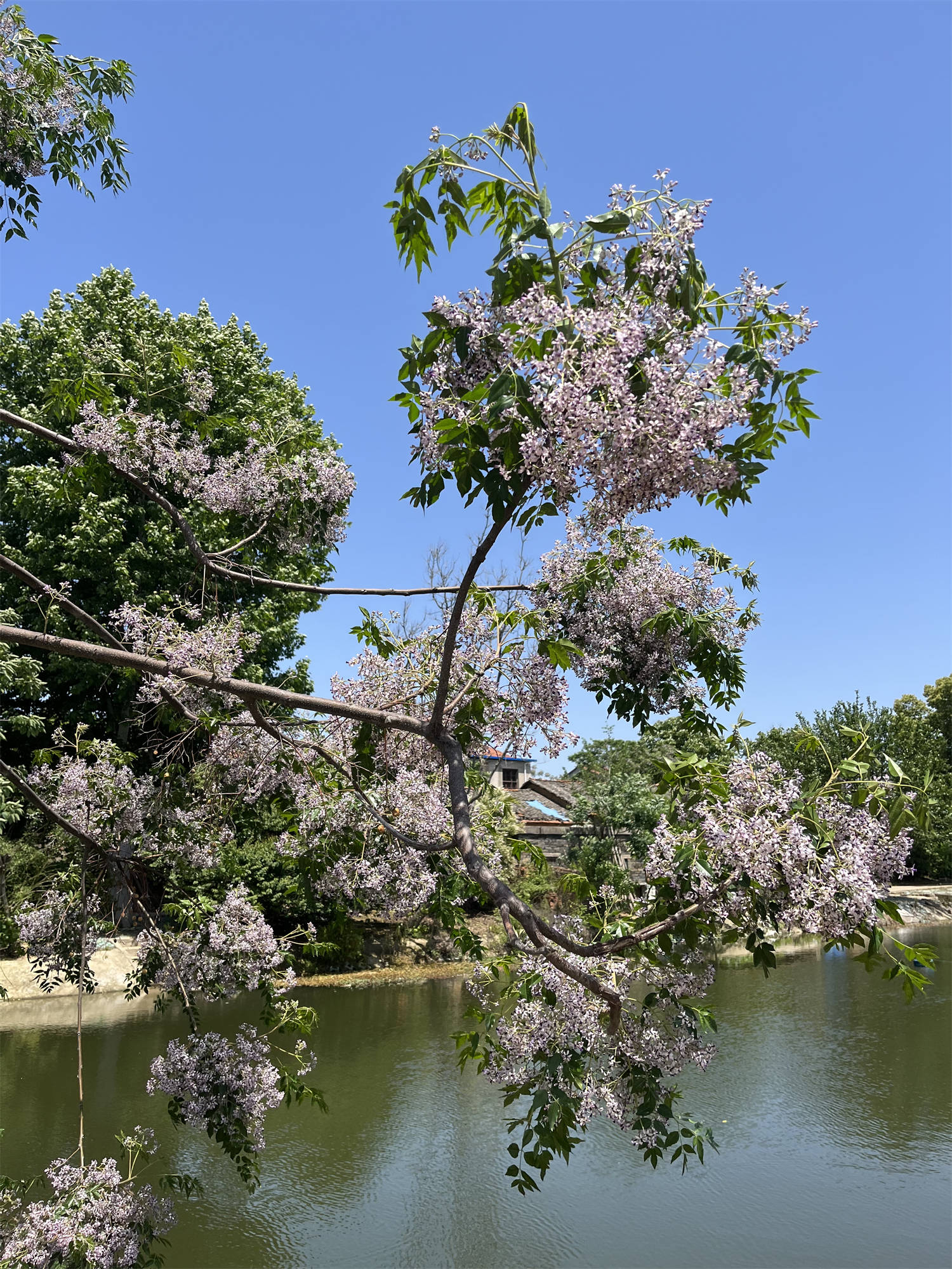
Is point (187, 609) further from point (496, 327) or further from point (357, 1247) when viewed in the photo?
point (357, 1247)

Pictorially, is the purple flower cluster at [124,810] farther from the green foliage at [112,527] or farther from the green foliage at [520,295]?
the green foliage at [112,527]

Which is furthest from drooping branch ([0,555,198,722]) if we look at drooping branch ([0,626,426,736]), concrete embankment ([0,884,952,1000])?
concrete embankment ([0,884,952,1000])

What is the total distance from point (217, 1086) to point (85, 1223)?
0.72m

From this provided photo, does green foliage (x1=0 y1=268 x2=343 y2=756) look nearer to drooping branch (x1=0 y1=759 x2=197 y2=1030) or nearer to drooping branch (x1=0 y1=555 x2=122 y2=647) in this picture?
drooping branch (x1=0 y1=759 x2=197 y2=1030)

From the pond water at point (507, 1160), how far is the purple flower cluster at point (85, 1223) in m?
3.09

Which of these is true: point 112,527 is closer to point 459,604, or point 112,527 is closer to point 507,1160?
point 507,1160

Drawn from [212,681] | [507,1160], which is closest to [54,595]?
[212,681]

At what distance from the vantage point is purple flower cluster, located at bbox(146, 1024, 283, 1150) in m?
4.18

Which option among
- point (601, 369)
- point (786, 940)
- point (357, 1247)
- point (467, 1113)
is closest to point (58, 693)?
point (467, 1113)

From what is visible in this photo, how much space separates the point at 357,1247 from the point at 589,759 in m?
18.0

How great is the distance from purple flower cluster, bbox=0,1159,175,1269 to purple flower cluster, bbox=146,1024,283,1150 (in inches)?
14.4

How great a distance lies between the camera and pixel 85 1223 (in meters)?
3.68

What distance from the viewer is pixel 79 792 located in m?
5.05

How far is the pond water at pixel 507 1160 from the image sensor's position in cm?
671
